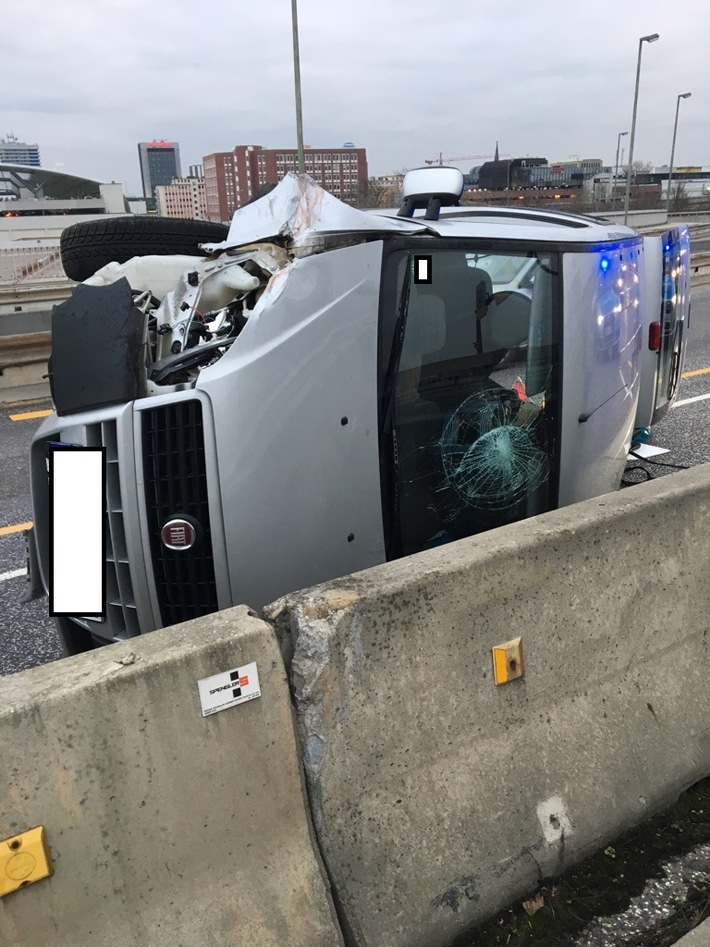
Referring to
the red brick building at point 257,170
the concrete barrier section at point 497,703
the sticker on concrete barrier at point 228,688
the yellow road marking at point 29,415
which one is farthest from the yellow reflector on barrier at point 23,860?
the red brick building at point 257,170

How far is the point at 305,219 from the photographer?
10.1ft

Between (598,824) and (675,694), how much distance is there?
0.55m

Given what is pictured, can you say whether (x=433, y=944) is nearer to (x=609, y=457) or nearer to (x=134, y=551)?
(x=134, y=551)

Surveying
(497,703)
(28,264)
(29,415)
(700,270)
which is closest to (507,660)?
(497,703)

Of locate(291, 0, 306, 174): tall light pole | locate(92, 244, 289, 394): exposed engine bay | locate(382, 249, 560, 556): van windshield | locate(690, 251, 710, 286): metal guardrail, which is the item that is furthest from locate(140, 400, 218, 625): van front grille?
locate(690, 251, 710, 286): metal guardrail

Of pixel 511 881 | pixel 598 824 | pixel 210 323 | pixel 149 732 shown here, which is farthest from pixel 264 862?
pixel 210 323

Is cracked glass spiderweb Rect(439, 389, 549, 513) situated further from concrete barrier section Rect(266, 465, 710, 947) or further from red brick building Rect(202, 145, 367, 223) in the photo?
red brick building Rect(202, 145, 367, 223)

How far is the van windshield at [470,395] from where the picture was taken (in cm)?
316

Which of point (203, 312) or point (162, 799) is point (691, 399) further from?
point (162, 799)

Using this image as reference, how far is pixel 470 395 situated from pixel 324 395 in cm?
82

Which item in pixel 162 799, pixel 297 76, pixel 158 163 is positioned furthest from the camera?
pixel 158 163

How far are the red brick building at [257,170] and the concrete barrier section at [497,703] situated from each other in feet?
88.8

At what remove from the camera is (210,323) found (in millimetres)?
3391

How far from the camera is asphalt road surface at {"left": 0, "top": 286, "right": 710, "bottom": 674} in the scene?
387cm
